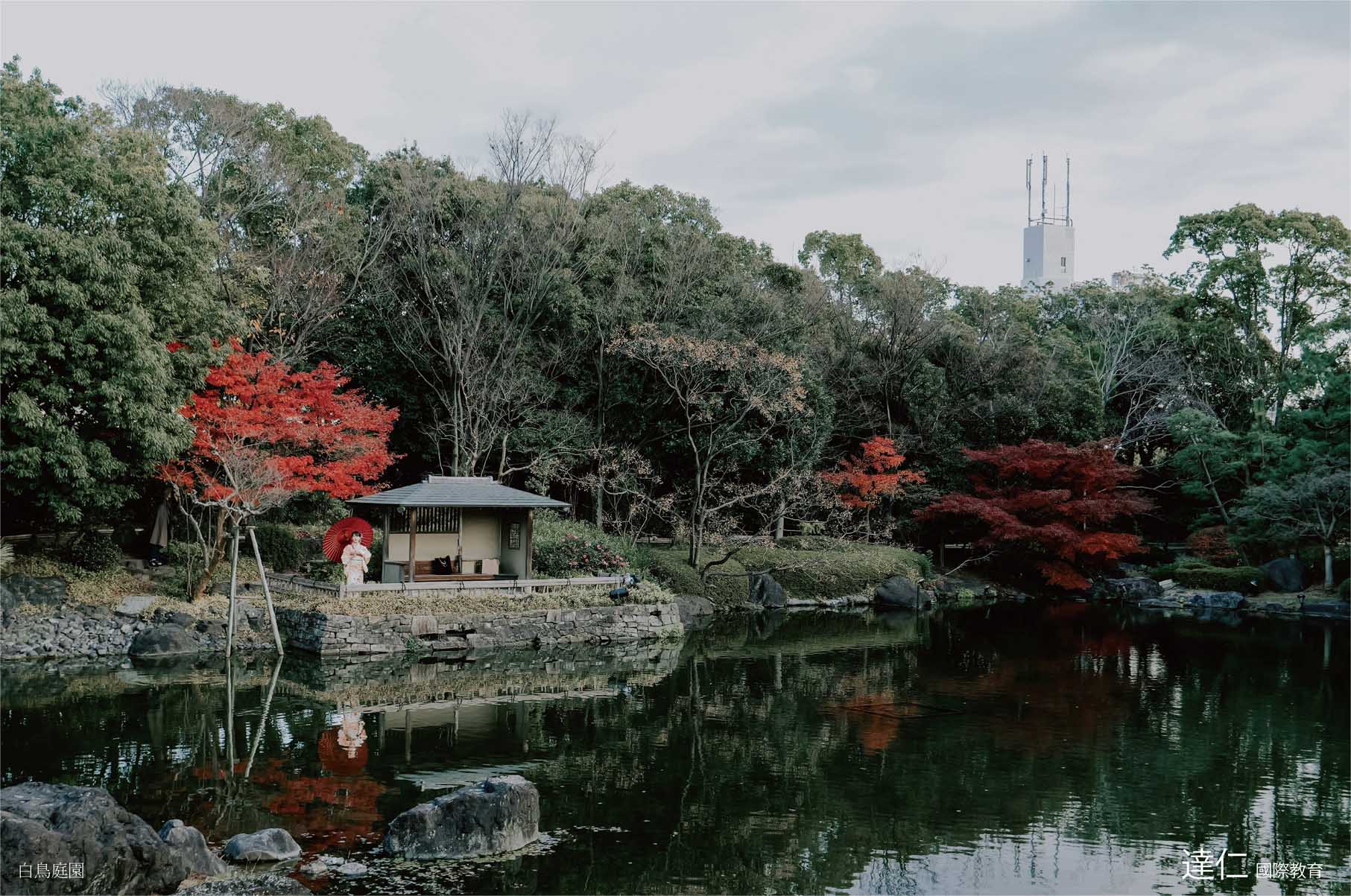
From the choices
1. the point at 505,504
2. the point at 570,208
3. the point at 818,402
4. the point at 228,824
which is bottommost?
the point at 228,824

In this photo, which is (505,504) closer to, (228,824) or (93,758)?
(93,758)

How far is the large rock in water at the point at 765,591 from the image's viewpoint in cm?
Answer: 2520

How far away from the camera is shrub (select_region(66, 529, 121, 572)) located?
1827 cm

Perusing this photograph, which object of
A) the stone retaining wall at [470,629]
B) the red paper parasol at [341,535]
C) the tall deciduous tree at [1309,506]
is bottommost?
the stone retaining wall at [470,629]

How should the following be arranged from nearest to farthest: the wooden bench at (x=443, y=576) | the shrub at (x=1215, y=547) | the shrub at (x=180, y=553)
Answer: the wooden bench at (x=443, y=576) < the shrub at (x=180, y=553) < the shrub at (x=1215, y=547)

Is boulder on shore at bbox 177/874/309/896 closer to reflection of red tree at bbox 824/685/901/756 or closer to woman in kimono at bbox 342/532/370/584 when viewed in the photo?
reflection of red tree at bbox 824/685/901/756

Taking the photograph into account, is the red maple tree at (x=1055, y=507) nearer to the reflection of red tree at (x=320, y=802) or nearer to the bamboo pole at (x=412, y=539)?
the bamboo pole at (x=412, y=539)

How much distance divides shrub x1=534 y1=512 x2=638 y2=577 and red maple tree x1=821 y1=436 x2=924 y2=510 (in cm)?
809

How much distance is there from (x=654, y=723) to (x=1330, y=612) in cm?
2009

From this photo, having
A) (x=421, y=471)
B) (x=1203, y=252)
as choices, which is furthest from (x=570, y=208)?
(x=1203, y=252)

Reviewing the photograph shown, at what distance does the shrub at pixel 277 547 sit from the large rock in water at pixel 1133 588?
21.2 metres

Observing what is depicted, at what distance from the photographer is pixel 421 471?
27516 mm

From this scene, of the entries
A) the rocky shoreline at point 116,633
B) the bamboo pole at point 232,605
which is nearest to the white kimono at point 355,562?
the rocky shoreline at point 116,633

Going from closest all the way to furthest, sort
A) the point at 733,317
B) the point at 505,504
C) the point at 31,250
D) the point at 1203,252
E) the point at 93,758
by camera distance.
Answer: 1. the point at 93,758
2. the point at 31,250
3. the point at 505,504
4. the point at 733,317
5. the point at 1203,252
